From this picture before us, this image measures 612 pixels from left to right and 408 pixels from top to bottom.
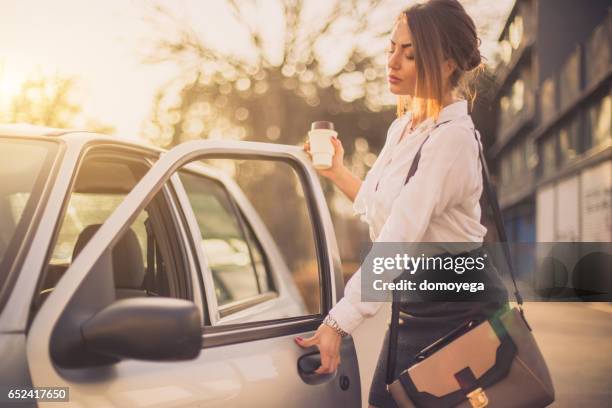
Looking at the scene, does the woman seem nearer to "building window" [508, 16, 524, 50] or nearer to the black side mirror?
the black side mirror

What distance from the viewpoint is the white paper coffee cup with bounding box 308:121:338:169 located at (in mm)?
2914

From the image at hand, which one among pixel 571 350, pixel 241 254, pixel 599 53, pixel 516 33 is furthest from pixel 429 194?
pixel 516 33

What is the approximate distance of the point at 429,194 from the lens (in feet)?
7.89

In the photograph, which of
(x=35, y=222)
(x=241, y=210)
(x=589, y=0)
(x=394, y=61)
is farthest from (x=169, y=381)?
(x=589, y=0)

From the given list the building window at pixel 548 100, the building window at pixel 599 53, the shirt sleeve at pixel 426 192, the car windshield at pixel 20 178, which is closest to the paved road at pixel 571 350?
the shirt sleeve at pixel 426 192

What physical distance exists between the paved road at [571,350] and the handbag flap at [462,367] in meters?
0.36

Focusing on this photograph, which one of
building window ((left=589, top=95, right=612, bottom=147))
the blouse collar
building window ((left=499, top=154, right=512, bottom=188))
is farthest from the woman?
building window ((left=499, top=154, right=512, bottom=188))

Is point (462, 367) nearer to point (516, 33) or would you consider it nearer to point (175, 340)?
point (175, 340)

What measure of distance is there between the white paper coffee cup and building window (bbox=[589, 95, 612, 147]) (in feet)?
74.4

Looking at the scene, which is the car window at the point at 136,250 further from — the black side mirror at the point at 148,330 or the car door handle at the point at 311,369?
the black side mirror at the point at 148,330

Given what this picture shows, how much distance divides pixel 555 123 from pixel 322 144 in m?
33.4

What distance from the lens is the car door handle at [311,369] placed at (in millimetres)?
2551

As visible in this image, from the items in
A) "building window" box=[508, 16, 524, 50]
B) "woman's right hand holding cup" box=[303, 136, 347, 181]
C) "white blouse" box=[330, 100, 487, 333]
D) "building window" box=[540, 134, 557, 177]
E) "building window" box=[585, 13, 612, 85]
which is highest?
"building window" box=[508, 16, 524, 50]

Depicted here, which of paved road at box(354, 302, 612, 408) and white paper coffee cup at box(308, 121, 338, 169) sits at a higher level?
white paper coffee cup at box(308, 121, 338, 169)
